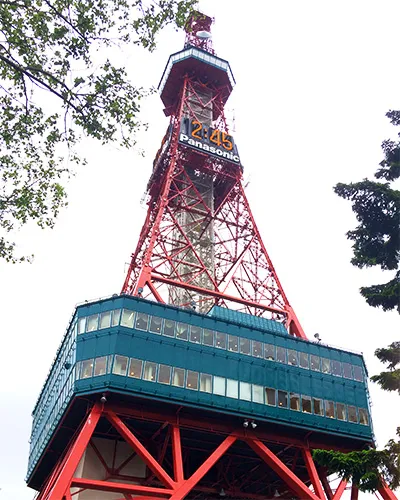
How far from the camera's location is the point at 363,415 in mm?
44438

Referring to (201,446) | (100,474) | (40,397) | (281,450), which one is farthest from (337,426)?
(40,397)

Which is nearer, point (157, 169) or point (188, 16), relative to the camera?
point (188, 16)

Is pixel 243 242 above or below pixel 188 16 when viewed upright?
above

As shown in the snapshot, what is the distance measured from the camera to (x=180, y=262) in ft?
175

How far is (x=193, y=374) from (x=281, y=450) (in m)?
11.4

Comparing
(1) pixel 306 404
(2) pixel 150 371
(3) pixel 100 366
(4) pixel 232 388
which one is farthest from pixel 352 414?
(3) pixel 100 366

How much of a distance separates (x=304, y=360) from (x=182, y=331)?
11349 millimetres

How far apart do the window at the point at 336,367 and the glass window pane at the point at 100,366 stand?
19940mm

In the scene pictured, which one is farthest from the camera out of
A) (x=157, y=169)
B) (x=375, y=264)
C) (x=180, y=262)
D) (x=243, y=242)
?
(x=157, y=169)

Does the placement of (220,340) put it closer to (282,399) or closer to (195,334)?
(195,334)

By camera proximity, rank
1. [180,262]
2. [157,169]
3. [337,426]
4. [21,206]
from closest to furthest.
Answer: [21,206] → [337,426] → [180,262] → [157,169]

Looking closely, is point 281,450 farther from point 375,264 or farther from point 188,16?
point 188,16

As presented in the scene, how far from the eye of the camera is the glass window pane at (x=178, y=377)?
38.6 m

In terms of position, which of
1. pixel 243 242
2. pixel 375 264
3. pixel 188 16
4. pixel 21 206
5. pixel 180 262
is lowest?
pixel 21 206
